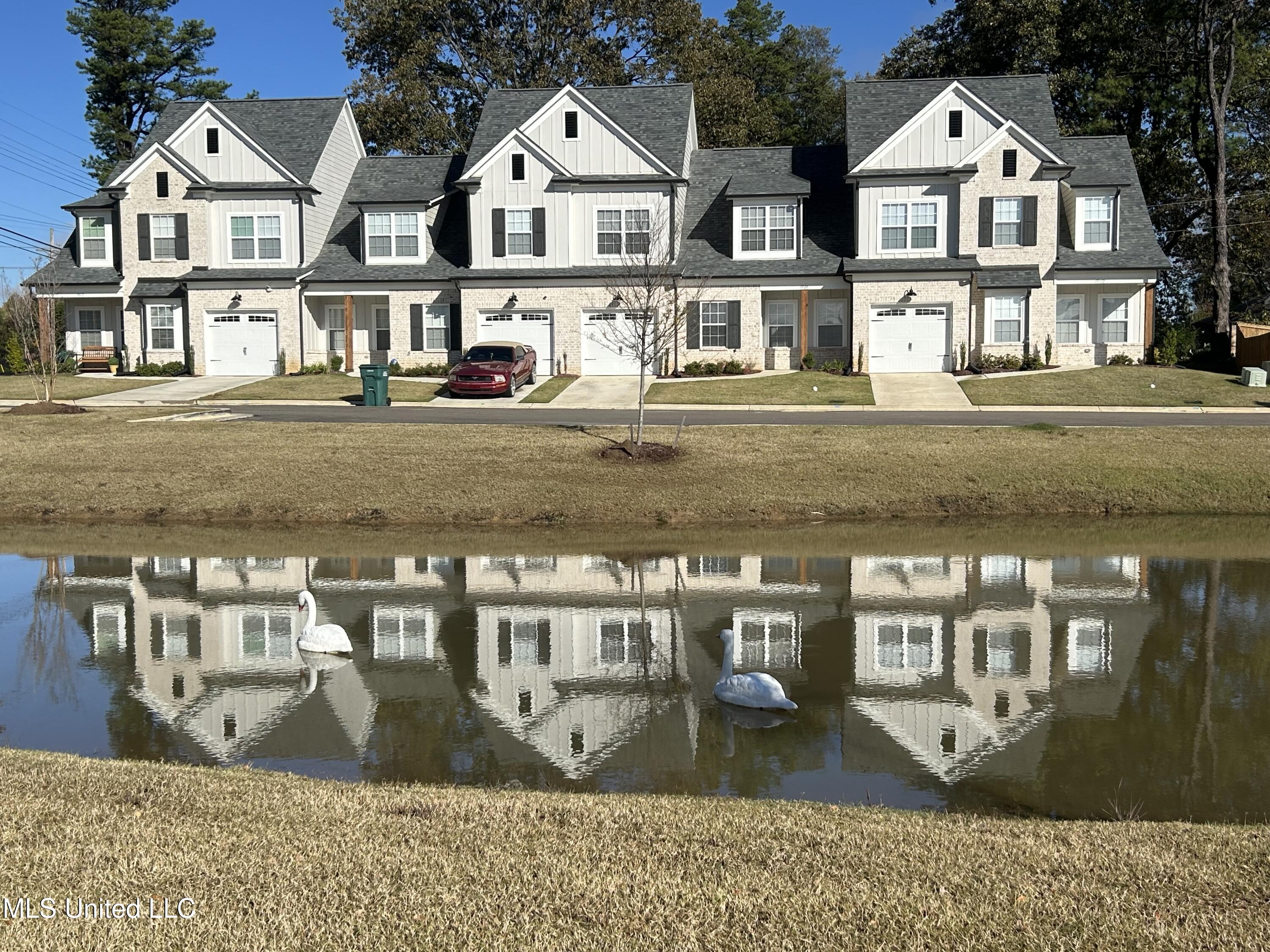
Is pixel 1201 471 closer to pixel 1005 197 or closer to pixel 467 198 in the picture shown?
pixel 1005 197

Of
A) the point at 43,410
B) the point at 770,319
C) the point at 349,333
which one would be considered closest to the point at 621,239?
the point at 770,319

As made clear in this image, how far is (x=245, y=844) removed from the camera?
677 centimetres

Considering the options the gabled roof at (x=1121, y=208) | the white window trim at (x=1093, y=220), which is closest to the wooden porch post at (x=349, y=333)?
→ the gabled roof at (x=1121, y=208)

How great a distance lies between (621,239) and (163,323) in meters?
17.4

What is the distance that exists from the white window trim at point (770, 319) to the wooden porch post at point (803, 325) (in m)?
0.23

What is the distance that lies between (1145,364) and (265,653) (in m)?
35.9

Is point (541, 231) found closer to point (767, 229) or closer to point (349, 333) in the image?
point (349, 333)

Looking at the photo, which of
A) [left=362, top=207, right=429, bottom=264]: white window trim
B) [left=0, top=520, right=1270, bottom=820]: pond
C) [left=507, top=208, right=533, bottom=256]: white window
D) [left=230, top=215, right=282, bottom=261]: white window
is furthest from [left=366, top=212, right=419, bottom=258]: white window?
[left=0, top=520, right=1270, bottom=820]: pond

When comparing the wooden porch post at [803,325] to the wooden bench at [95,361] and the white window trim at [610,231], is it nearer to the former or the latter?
the white window trim at [610,231]

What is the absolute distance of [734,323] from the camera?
136 feet

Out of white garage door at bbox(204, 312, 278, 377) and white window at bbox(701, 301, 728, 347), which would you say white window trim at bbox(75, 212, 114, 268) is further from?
white window at bbox(701, 301, 728, 347)

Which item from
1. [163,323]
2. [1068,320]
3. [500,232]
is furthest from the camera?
[163,323]

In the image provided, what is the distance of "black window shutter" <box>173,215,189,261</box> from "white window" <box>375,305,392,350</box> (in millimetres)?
7305

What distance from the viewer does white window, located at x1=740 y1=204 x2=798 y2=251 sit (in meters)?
42.2
